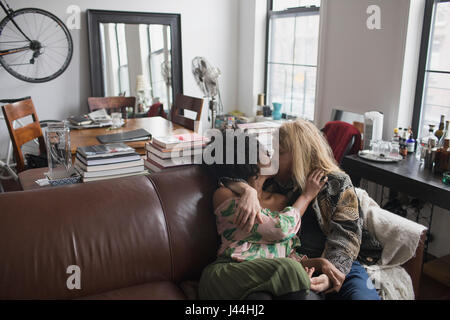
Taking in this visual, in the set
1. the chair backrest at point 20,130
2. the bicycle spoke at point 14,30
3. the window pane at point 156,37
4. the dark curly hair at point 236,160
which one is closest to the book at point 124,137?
the chair backrest at point 20,130

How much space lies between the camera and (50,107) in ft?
13.9

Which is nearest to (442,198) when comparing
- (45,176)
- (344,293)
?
(344,293)

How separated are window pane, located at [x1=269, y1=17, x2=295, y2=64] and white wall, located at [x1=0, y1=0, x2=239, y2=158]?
0.54 meters

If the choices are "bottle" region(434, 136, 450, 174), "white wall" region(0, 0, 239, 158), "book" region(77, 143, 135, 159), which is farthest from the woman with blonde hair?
"white wall" region(0, 0, 239, 158)

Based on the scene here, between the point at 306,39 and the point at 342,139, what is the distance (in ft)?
5.81

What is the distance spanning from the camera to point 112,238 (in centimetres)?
155

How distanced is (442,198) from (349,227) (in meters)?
0.86

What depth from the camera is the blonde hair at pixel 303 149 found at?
1727mm

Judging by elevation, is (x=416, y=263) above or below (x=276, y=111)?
below

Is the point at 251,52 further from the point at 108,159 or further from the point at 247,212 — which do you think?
the point at 247,212

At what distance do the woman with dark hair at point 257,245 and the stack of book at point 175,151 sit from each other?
0.52 feet

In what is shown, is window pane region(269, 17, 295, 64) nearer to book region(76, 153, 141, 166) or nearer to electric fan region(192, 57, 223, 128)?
electric fan region(192, 57, 223, 128)

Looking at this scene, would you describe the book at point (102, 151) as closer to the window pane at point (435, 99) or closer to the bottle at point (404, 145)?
the bottle at point (404, 145)

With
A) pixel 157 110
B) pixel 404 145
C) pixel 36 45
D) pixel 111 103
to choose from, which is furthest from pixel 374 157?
pixel 36 45
